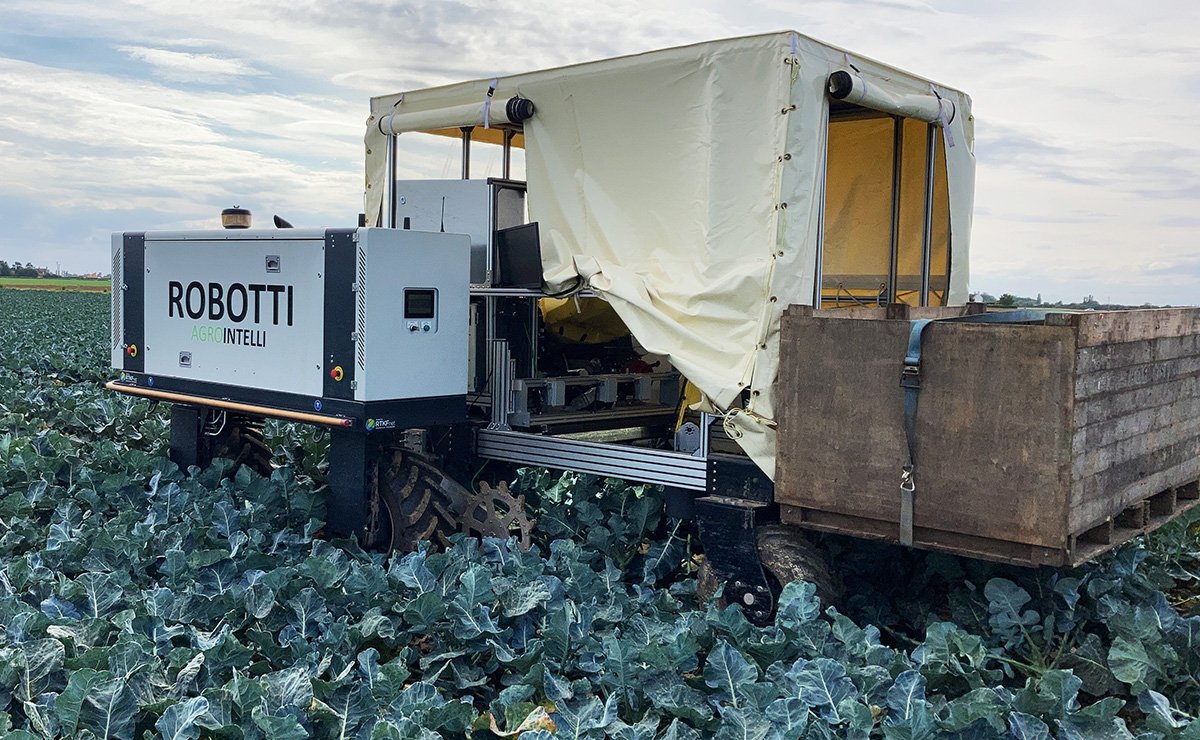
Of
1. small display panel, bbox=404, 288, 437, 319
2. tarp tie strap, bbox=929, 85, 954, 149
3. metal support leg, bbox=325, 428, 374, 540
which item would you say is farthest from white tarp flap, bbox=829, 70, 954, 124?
metal support leg, bbox=325, 428, 374, 540

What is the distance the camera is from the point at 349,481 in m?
6.64

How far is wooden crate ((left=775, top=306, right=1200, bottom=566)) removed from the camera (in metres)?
4.45

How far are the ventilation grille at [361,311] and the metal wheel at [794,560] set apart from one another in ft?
7.65

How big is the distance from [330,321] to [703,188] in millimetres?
2230

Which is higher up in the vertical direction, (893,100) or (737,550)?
(893,100)

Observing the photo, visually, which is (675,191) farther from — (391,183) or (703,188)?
(391,183)

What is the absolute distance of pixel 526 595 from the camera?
4922mm

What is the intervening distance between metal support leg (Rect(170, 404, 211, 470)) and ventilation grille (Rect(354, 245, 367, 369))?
2.48m

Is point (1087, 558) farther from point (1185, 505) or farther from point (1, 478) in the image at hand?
point (1, 478)

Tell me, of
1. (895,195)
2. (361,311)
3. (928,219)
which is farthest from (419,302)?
(928,219)

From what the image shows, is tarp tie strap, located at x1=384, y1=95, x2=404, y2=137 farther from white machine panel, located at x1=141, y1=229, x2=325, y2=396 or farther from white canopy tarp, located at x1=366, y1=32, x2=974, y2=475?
white machine panel, located at x1=141, y1=229, x2=325, y2=396

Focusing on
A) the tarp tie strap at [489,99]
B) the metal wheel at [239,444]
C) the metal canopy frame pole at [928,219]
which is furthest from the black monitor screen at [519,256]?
the metal wheel at [239,444]

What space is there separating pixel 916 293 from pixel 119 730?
18.0 feet

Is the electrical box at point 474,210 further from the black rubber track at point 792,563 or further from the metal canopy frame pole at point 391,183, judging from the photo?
the black rubber track at point 792,563
